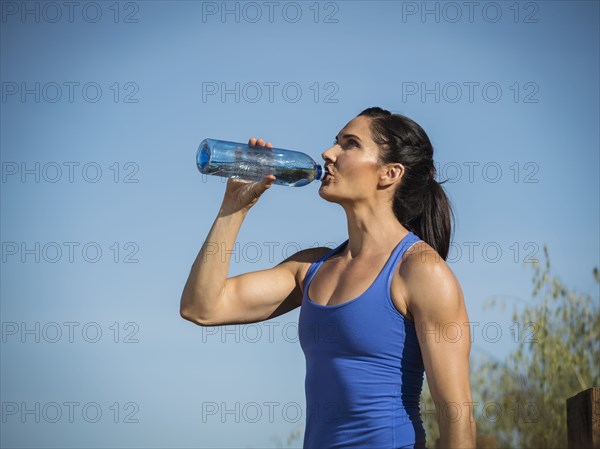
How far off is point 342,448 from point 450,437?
0.38 meters

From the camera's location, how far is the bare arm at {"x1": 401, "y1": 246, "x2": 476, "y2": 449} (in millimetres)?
2945

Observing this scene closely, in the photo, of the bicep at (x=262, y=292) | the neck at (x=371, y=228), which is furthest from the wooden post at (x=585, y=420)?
the bicep at (x=262, y=292)

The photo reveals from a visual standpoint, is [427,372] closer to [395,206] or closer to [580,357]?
[395,206]

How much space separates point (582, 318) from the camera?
20.8 ft

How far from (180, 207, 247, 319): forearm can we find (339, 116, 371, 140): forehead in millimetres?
579

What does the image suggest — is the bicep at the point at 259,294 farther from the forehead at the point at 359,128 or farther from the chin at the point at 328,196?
the forehead at the point at 359,128

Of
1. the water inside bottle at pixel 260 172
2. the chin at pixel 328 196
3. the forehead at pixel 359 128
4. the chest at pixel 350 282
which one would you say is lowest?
the chest at pixel 350 282

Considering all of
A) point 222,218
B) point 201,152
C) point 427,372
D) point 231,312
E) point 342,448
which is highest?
point 201,152

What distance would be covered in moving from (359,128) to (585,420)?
152 cm

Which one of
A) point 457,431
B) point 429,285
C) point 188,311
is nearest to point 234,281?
point 188,311

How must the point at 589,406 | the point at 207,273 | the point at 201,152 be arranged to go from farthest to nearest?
the point at 201,152 < the point at 207,273 < the point at 589,406

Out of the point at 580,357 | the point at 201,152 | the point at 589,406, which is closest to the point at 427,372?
the point at 589,406

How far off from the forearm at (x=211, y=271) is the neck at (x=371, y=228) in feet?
1.54

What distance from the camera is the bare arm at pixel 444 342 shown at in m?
2.95
